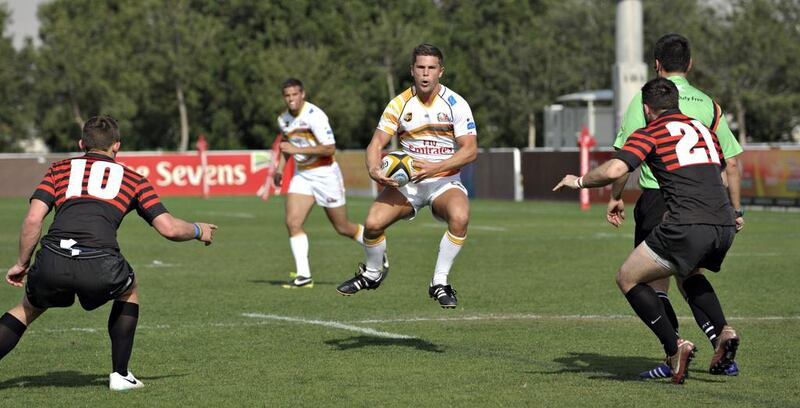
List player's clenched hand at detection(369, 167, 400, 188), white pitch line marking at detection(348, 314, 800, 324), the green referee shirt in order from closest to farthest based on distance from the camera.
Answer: the green referee shirt → player's clenched hand at detection(369, 167, 400, 188) → white pitch line marking at detection(348, 314, 800, 324)

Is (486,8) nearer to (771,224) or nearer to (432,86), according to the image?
(771,224)

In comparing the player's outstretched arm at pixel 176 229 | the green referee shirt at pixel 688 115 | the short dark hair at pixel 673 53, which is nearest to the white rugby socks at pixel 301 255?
the green referee shirt at pixel 688 115

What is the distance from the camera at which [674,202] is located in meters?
8.20

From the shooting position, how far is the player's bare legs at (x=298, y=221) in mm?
15562

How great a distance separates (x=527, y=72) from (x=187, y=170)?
122 feet

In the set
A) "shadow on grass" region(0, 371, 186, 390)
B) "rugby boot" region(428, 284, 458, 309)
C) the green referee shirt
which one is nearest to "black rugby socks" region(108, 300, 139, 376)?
"shadow on grass" region(0, 371, 186, 390)

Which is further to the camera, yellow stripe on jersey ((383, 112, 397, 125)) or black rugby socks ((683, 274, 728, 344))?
yellow stripe on jersey ((383, 112, 397, 125))

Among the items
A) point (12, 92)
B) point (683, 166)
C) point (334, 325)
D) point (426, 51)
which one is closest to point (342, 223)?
point (334, 325)

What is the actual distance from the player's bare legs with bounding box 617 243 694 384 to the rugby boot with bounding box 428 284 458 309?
202cm

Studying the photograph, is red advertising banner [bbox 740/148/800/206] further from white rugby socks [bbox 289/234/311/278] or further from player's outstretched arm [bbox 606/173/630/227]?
player's outstretched arm [bbox 606/173/630/227]

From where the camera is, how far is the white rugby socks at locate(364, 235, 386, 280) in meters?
11.0

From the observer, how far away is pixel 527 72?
85.4m

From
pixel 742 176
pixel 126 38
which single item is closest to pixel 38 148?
pixel 126 38

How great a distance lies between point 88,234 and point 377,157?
313 centimetres
